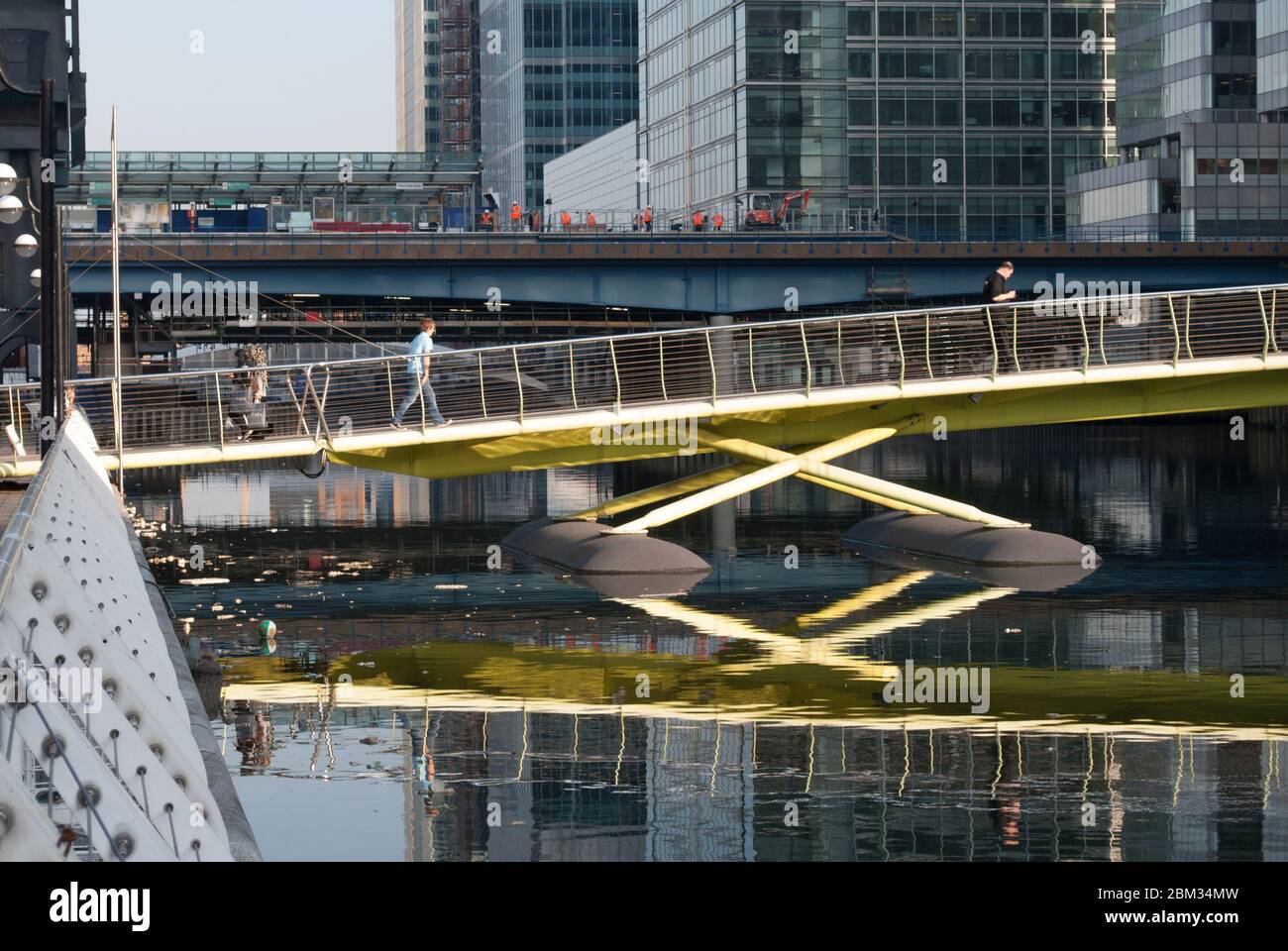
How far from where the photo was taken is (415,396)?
29.1 metres

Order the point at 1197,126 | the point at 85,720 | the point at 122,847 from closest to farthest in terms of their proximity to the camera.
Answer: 1. the point at 122,847
2. the point at 85,720
3. the point at 1197,126

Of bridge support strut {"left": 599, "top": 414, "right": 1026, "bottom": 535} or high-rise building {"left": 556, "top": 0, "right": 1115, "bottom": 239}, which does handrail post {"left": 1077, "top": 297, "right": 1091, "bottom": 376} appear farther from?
high-rise building {"left": 556, "top": 0, "right": 1115, "bottom": 239}

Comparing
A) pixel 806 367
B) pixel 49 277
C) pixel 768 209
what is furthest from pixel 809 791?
pixel 768 209

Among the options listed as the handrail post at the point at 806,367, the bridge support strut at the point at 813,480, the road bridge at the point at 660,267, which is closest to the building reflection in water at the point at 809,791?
the handrail post at the point at 806,367

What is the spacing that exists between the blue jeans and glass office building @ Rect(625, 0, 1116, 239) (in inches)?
3595

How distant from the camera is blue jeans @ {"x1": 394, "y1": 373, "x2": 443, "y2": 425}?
94.9 ft

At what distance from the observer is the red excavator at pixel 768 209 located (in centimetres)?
8194

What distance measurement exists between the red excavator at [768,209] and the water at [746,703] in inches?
1793

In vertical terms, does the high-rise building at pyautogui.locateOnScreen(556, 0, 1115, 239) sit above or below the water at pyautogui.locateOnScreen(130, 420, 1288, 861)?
above

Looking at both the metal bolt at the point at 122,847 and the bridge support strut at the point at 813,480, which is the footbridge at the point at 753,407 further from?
the metal bolt at the point at 122,847

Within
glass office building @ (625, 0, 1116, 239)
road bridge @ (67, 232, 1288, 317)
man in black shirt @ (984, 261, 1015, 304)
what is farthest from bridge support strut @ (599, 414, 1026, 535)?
glass office building @ (625, 0, 1116, 239)

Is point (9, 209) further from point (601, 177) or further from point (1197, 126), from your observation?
point (601, 177)

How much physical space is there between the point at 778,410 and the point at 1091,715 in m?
14.6

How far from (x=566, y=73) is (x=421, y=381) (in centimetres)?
16069
